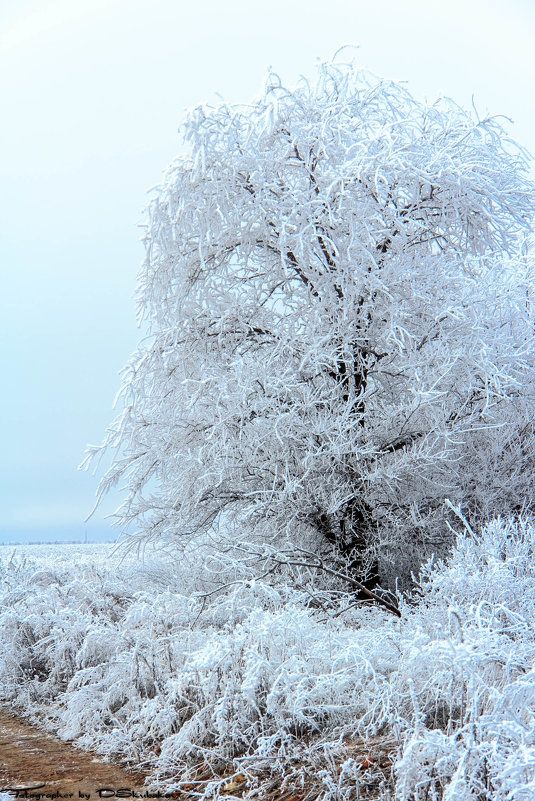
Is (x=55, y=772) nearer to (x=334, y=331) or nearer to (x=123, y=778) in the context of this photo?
(x=123, y=778)

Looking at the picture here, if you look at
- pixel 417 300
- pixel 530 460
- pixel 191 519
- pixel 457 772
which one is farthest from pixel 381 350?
pixel 457 772

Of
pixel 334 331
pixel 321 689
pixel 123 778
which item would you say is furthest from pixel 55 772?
pixel 334 331

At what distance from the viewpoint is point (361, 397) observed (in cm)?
849

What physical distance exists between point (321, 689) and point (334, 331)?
17.3 feet

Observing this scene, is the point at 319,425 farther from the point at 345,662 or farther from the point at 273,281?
the point at 345,662

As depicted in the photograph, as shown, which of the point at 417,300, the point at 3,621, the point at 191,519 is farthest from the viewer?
the point at 191,519

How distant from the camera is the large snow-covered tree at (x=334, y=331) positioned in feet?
27.9

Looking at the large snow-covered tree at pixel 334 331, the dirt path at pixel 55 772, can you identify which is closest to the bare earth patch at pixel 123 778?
the dirt path at pixel 55 772

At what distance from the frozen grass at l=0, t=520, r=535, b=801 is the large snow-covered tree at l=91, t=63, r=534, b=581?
2368mm

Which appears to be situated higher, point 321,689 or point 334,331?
point 334,331

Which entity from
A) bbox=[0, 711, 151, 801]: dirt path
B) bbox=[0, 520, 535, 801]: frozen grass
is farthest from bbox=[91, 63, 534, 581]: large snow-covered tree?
bbox=[0, 711, 151, 801]: dirt path

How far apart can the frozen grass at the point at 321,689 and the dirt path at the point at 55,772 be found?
153 millimetres

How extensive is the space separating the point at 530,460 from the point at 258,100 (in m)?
6.45

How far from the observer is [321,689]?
168 inches
